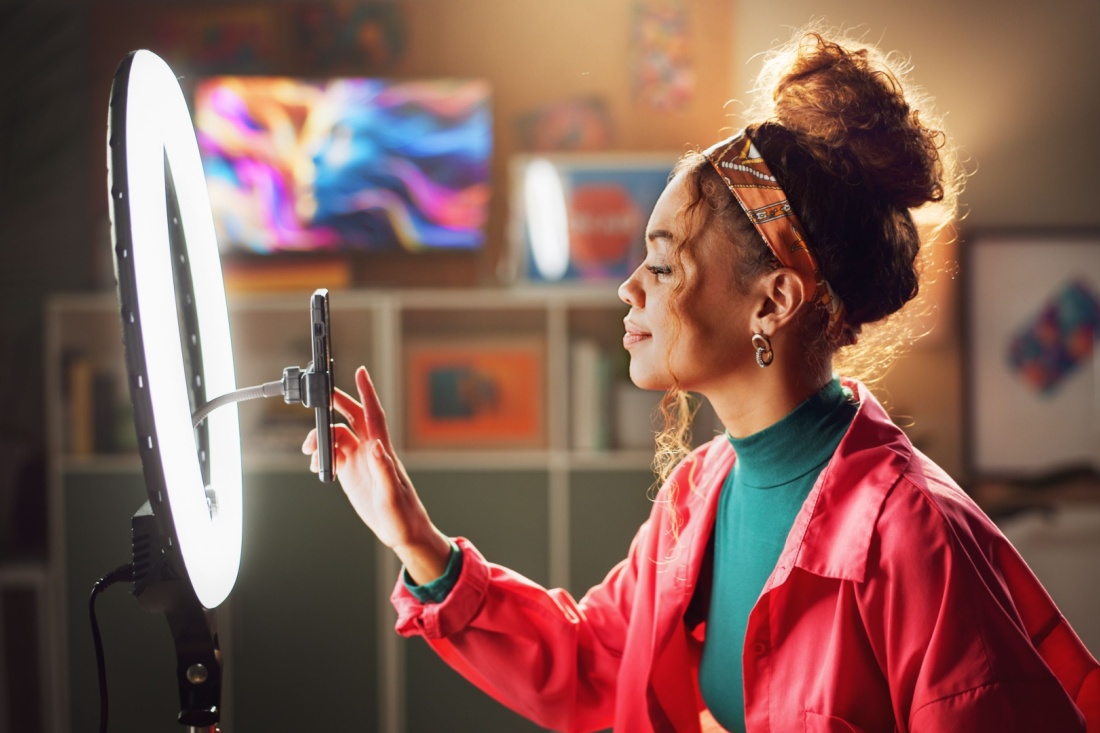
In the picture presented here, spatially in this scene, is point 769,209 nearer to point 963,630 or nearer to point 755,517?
point 755,517

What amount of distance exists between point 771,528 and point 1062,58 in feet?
9.23

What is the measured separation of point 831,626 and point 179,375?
712 mm

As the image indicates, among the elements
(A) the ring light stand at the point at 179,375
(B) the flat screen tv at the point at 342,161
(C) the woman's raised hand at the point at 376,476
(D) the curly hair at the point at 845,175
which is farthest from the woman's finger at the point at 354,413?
(B) the flat screen tv at the point at 342,161

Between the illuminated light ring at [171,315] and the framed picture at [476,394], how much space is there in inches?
81.1

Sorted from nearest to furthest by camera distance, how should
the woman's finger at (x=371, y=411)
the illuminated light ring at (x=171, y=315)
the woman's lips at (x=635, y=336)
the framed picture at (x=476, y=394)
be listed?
the illuminated light ring at (x=171, y=315) → the woman's finger at (x=371, y=411) → the woman's lips at (x=635, y=336) → the framed picture at (x=476, y=394)

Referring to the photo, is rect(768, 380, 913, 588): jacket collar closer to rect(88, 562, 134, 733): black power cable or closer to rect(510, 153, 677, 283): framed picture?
rect(88, 562, 134, 733): black power cable

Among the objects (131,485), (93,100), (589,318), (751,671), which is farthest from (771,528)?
(93,100)

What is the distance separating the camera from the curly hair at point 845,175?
3.60ft

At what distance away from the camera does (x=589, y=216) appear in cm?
310

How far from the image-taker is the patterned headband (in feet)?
3.59

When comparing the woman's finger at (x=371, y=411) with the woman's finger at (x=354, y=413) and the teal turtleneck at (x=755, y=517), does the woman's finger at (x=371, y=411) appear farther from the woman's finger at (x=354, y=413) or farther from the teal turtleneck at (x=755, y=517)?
the teal turtleneck at (x=755, y=517)

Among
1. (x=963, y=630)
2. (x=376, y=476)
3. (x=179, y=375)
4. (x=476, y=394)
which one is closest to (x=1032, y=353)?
(x=476, y=394)

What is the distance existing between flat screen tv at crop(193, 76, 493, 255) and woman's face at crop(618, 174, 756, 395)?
82.6 inches

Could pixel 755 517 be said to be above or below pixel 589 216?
below
